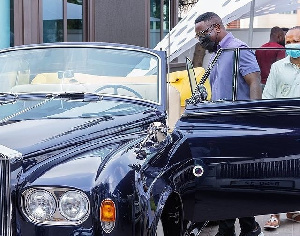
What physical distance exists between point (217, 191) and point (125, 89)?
102cm

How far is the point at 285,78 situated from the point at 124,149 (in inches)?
80.5

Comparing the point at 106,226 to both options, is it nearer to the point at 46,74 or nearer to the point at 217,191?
the point at 217,191

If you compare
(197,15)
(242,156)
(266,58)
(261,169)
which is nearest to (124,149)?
(242,156)

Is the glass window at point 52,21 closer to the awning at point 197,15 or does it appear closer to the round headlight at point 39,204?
the awning at point 197,15

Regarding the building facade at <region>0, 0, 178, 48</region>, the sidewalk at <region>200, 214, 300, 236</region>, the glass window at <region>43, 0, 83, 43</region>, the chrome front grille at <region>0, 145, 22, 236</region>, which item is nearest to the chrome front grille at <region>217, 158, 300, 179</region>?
the chrome front grille at <region>0, 145, 22, 236</region>

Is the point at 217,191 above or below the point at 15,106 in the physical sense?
below

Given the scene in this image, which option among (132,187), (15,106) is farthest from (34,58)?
(132,187)

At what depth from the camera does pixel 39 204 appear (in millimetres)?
3406

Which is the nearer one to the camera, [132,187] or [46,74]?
[132,187]

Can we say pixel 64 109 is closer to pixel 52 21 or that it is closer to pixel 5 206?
pixel 5 206

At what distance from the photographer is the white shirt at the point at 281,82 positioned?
5266 millimetres

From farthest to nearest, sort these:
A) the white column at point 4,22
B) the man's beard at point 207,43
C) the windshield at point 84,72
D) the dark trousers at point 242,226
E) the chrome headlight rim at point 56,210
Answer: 1. the white column at point 4,22
2. the man's beard at point 207,43
3. the dark trousers at point 242,226
4. the windshield at point 84,72
5. the chrome headlight rim at point 56,210

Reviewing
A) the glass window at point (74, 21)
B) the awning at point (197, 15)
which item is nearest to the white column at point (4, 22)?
the glass window at point (74, 21)

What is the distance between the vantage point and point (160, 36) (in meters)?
18.4
